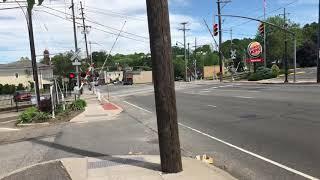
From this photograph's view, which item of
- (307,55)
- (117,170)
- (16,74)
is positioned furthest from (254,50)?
(117,170)

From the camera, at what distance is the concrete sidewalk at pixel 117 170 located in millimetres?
8156

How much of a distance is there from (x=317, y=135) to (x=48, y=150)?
6960 mm

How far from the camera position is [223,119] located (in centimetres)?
1892

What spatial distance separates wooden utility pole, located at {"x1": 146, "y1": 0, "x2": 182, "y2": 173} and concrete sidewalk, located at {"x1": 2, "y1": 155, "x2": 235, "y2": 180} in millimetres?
322

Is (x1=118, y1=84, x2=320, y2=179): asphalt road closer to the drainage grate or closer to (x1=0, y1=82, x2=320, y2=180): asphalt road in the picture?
(x1=0, y1=82, x2=320, y2=180): asphalt road

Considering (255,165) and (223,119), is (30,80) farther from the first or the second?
(255,165)

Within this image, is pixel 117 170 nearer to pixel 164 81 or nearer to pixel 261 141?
pixel 164 81

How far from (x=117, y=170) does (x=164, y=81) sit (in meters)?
1.81

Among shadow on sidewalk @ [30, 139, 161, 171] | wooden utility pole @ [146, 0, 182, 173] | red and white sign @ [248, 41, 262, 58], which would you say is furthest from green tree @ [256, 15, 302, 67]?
wooden utility pole @ [146, 0, 182, 173]

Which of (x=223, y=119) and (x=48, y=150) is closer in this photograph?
(x=48, y=150)

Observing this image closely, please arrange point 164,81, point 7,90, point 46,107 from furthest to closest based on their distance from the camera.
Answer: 1. point 7,90
2. point 46,107
3. point 164,81

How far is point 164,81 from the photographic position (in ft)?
27.6

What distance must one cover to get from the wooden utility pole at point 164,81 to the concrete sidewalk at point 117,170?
0.32 meters

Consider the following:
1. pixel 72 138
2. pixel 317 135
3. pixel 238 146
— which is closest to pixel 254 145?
pixel 238 146
